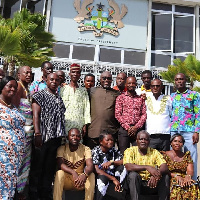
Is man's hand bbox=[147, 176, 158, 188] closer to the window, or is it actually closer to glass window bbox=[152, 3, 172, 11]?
the window

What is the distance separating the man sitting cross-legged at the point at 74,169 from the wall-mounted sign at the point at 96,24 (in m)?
11.2

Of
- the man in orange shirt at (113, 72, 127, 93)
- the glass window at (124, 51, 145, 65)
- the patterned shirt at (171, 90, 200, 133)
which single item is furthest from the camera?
the glass window at (124, 51, 145, 65)

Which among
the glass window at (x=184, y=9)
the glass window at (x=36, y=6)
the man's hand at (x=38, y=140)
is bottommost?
the man's hand at (x=38, y=140)

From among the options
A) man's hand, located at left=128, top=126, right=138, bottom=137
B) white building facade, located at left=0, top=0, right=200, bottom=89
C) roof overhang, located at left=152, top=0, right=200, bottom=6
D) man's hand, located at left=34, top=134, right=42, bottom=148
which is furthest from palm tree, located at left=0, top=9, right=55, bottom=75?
roof overhang, located at left=152, top=0, right=200, bottom=6

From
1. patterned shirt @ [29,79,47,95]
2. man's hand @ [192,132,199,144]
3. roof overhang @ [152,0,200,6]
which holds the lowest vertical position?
man's hand @ [192,132,199,144]

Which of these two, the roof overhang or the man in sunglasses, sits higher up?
the roof overhang

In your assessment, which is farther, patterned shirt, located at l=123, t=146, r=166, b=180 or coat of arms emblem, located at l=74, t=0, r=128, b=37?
coat of arms emblem, located at l=74, t=0, r=128, b=37

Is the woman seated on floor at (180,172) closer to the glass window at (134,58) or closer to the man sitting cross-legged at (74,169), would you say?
the man sitting cross-legged at (74,169)

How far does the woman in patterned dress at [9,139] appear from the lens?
3.24 m

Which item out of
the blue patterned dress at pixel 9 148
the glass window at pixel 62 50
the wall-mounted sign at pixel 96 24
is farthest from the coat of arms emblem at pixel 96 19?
the blue patterned dress at pixel 9 148

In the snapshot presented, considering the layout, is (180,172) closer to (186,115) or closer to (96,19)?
(186,115)

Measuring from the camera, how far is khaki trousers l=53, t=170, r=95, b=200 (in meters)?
3.89

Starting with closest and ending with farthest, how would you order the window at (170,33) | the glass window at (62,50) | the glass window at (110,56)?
1. the glass window at (62,50)
2. the glass window at (110,56)
3. the window at (170,33)

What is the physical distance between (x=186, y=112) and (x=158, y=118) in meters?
0.51
